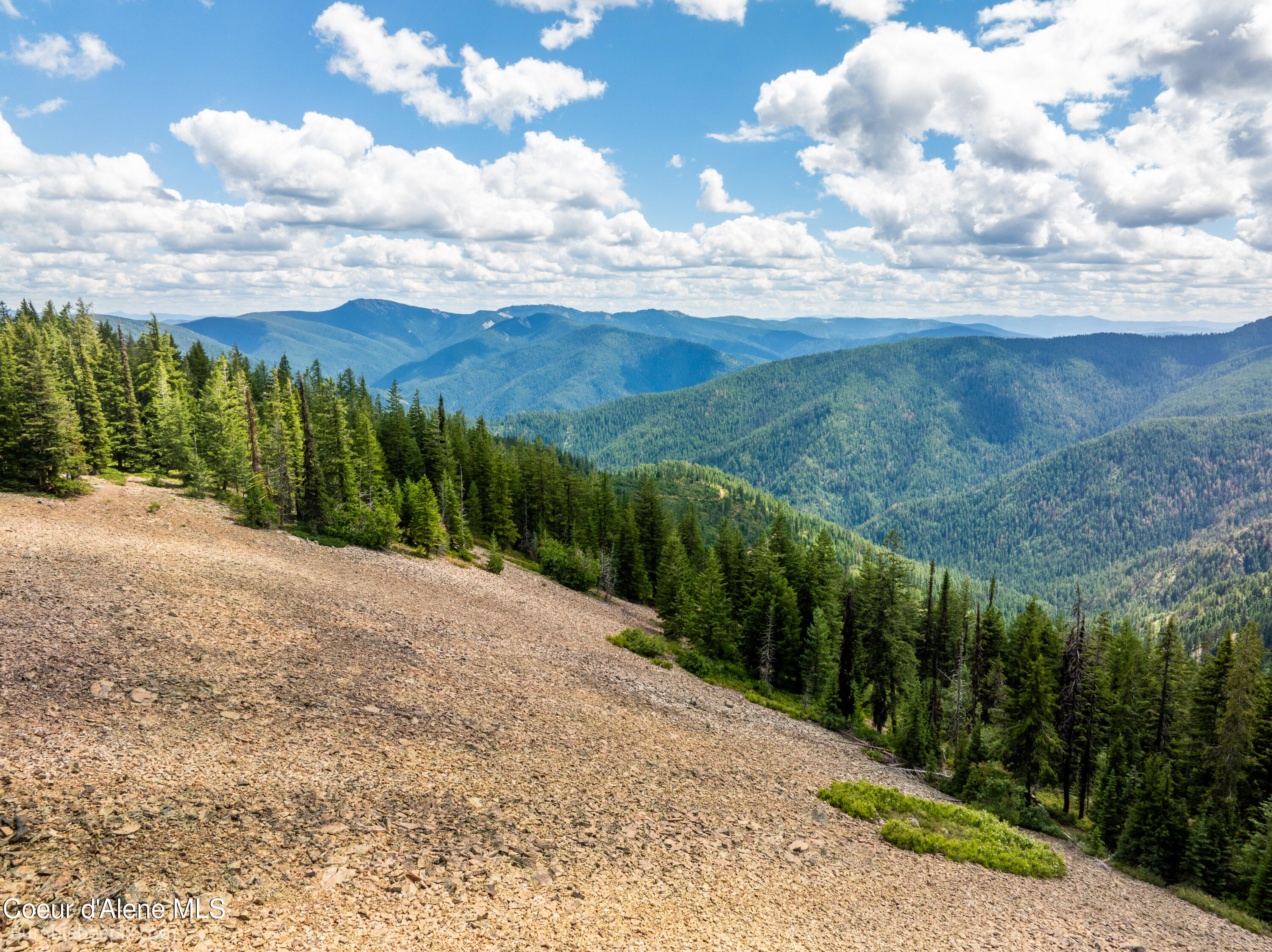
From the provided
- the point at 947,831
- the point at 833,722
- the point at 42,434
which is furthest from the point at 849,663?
the point at 42,434

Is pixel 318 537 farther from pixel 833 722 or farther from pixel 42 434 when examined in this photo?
pixel 833 722

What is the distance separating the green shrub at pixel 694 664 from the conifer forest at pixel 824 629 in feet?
0.57

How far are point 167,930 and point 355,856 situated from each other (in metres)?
3.93

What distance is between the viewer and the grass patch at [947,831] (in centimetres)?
2533

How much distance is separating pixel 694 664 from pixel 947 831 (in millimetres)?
23004

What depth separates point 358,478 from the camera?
54.2 metres

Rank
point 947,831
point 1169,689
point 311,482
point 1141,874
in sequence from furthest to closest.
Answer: point 311,482 → point 1169,689 → point 1141,874 → point 947,831

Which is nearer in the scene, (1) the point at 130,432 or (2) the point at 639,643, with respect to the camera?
(2) the point at 639,643

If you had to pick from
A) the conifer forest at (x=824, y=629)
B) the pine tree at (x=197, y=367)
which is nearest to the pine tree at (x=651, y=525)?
the conifer forest at (x=824, y=629)

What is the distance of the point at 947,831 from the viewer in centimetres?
2734

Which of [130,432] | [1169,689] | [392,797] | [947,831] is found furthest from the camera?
[130,432]

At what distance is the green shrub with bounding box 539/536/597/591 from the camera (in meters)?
68.9

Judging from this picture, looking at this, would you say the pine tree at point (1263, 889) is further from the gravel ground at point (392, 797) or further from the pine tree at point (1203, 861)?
the gravel ground at point (392, 797)

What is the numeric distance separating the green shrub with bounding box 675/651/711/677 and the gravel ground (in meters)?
12.1
